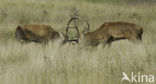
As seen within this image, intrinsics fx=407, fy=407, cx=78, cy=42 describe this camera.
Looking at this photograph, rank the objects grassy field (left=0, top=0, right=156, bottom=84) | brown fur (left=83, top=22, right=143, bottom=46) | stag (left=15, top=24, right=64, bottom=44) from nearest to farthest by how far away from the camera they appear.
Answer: grassy field (left=0, top=0, right=156, bottom=84), brown fur (left=83, top=22, right=143, bottom=46), stag (left=15, top=24, right=64, bottom=44)

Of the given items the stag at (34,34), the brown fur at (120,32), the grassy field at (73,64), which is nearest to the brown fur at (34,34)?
the stag at (34,34)

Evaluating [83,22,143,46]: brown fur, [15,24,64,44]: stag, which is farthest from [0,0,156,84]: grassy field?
[15,24,64,44]: stag

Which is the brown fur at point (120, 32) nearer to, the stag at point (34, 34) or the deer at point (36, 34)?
the deer at point (36, 34)

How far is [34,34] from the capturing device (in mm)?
10914

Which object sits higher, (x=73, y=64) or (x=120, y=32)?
(x=120, y=32)

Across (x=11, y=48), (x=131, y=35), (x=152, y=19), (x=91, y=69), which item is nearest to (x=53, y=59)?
(x=91, y=69)

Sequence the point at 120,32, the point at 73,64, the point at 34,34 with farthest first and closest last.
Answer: the point at 34,34 → the point at 120,32 → the point at 73,64

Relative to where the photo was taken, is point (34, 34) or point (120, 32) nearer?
point (120, 32)

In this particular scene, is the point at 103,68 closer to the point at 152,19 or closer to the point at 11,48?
the point at 11,48

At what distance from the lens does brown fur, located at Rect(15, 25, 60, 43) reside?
35.1 ft

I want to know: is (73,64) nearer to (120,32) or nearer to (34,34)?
(120,32)

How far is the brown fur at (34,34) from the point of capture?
35.1 ft

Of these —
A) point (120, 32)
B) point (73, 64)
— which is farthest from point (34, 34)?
point (73, 64)

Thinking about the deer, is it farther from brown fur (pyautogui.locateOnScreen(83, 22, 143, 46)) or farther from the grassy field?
brown fur (pyautogui.locateOnScreen(83, 22, 143, 46))
